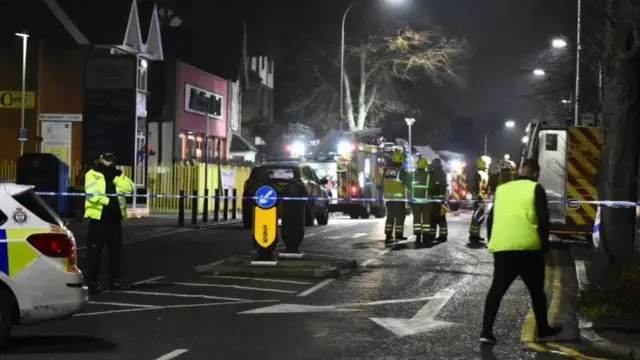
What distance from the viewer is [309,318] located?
391 inches

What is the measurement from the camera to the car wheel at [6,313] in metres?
7.95

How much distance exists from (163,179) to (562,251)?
19.5 m

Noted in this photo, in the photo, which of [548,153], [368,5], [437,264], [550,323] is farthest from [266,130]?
[550,323]

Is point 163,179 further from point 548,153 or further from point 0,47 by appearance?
point 548,153

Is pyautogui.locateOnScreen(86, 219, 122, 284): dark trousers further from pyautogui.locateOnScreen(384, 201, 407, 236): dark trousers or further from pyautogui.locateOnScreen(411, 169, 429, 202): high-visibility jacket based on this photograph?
pyautogui.locateOnScreen(411, 169, 429, 202): high-visibility jacket

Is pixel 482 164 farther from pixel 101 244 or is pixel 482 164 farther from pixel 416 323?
pixel 416 323

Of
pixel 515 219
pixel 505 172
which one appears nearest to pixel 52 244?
pixel 515 219

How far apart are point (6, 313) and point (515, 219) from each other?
15.1 feet

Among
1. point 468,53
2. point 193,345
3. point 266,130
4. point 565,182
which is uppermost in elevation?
point 468,53

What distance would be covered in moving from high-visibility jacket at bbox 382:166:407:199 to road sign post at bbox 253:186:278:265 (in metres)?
5.70

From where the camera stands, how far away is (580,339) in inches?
343

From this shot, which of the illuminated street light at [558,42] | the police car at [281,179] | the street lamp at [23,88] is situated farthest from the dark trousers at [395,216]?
the illuminated street light at [558,42]

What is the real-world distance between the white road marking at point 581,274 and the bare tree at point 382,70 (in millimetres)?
29663

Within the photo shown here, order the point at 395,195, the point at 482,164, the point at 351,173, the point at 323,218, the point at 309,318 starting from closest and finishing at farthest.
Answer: the point at 309,318
the point at 395,195
the point at 482,164
the point at 323,218
the point at 351,173
